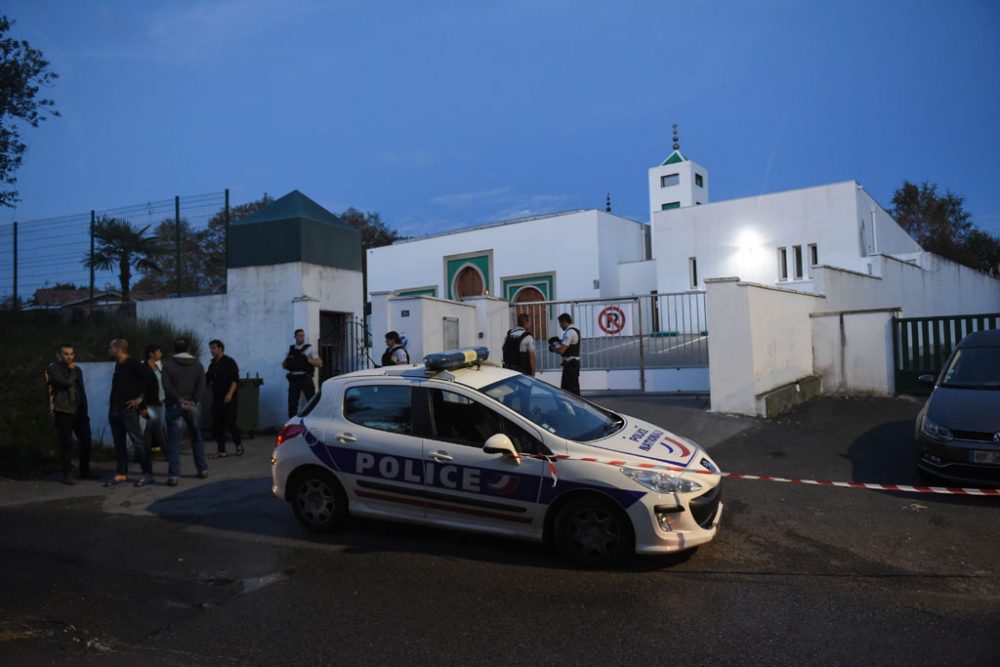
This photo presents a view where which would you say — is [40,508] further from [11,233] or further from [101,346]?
[11,233]

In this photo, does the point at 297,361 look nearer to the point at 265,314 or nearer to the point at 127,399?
the point at 265,314

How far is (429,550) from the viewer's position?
18.2ft

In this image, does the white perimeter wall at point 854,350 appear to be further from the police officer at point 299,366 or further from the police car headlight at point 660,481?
the police officer at point 299,366

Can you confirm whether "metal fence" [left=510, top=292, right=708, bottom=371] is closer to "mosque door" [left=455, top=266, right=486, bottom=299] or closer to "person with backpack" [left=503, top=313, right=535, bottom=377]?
"person with backpack" [left=503, top=313, right=535, bottom=377]

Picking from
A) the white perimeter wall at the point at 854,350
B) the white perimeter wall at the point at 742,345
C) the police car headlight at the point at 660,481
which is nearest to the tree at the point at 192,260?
the white perimeter wall at the point at 742,345

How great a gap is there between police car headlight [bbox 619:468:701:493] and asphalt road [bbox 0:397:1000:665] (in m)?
0.61

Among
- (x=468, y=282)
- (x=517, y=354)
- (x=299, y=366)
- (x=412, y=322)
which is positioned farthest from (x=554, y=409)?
(x=468, y=282)

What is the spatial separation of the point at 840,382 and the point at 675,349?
3082mm

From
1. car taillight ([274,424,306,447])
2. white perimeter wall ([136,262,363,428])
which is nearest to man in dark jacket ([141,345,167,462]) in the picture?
car taillight ([274,424,306,447])

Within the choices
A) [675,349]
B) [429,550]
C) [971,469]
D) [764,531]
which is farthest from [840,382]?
[429,550]

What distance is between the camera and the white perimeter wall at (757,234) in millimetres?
22484

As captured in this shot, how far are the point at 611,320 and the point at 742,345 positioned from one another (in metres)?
5.07

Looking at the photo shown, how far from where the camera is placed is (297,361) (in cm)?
1075

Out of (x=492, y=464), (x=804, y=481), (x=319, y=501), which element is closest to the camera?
(x=492, y=464)
